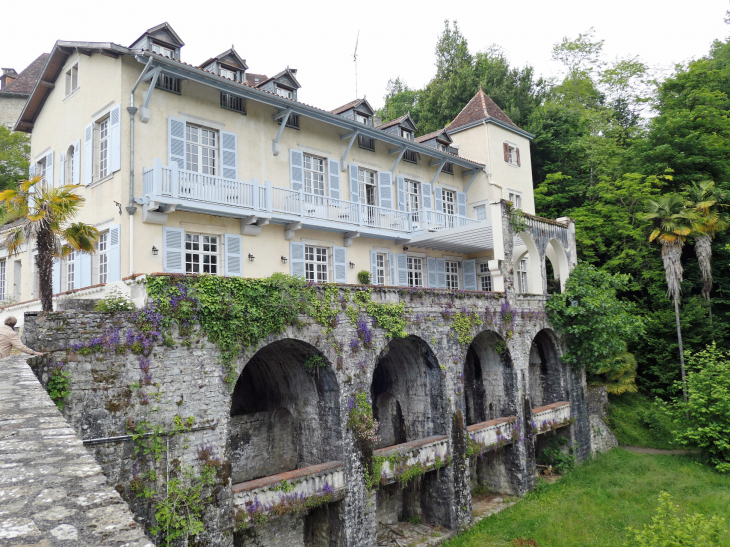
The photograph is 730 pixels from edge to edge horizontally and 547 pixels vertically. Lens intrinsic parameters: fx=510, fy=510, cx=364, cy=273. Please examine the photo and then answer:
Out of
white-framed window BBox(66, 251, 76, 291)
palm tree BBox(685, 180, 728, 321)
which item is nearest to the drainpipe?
white-framed window BBox(66, 251, 76, 291)

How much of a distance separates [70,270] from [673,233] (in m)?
25.7

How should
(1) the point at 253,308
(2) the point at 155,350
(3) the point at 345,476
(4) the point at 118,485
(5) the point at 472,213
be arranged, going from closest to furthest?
(4) the point at 118,485 < (2) the point at 155,350 < (1) the point at 253,308 < (3) the point at 345,476 < (5) the point at 472,213

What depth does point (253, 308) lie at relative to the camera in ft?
37.1

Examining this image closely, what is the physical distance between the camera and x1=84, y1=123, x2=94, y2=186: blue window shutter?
1562 cm

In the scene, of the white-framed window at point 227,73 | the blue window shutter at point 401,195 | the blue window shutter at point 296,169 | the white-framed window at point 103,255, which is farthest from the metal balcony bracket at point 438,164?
the white-framed window at point 103,255

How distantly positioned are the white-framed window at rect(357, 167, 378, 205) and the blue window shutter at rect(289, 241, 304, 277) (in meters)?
4.07

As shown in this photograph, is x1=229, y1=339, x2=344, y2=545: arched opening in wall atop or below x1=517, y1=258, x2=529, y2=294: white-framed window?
below

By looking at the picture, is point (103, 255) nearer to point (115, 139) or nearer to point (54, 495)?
point (115, 139)

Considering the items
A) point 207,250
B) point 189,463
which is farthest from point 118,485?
point 207,250

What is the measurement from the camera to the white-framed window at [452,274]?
2417 cm

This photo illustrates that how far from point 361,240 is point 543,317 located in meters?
8.16

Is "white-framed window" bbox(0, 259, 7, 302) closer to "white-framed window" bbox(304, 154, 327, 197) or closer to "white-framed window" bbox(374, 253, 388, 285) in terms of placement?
"white-framed window" bbox(304, 154, 327, 197)

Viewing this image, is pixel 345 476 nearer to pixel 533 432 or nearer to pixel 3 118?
pixel 533 432

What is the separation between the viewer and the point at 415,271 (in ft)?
73.5
